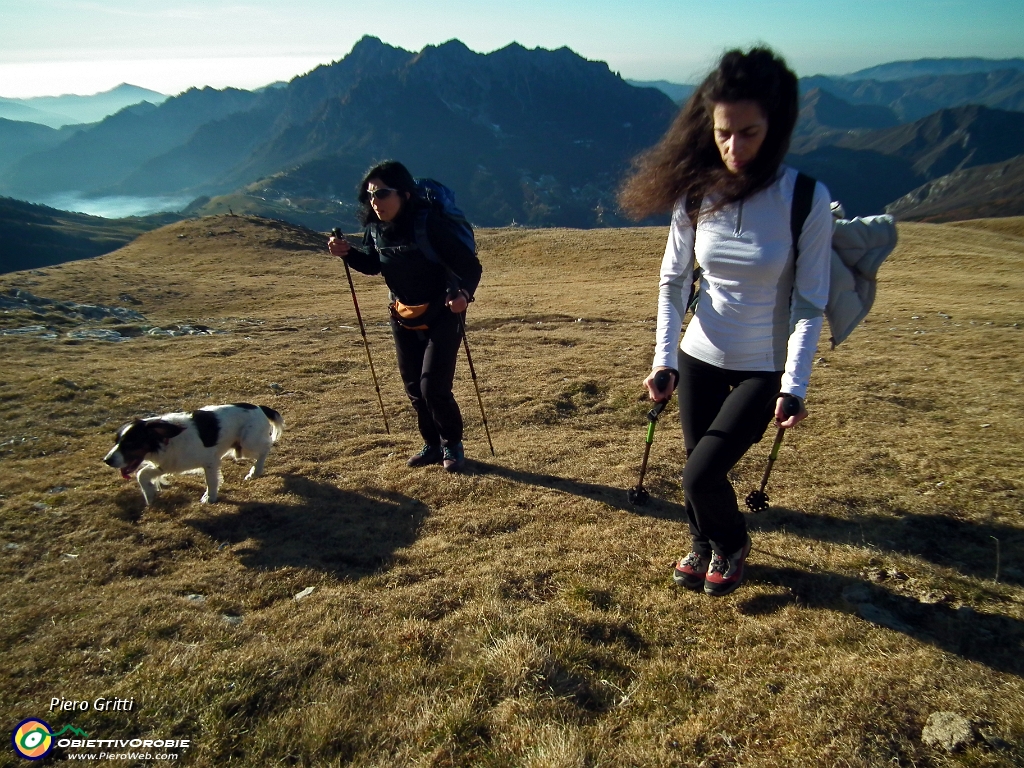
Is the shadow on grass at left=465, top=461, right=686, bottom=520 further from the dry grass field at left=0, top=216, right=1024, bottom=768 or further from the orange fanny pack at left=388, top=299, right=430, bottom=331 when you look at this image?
the orange fanny pack at left=388, top=299, right=430, bottom=331

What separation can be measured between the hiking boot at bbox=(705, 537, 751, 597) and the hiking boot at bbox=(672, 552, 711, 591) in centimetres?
8

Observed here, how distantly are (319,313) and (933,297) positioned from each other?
81.7 feet

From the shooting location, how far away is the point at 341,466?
792cm

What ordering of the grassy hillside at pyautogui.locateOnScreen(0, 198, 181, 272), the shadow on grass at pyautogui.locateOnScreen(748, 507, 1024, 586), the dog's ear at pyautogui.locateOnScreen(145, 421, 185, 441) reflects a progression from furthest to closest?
the grassy hillside at pyautogui.locateOnScreen(0, 198, 181, 272) → the dog's ear at pyautogui.locateOnScreen(145, 421, 185, 441) → the shadow on grass at pyautogui.locateOnScreen(748, 507, 1024, 586)

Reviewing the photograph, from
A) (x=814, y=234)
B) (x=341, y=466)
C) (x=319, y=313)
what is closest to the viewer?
(x=814, y=234)

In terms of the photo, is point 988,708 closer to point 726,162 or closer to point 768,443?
point 726,162

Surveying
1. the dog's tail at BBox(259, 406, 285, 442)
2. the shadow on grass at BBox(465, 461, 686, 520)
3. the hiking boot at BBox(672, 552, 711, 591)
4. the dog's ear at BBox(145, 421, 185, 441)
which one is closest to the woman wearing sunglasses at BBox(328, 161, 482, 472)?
the shadow on grass at BBox(465, 461, 686, 520)

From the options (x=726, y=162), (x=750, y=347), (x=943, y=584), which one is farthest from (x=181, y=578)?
(x=943, y=584)

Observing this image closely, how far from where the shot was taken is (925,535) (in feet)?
18.0

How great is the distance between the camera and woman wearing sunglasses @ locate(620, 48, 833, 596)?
350cm

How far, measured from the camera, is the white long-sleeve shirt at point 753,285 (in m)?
3.55

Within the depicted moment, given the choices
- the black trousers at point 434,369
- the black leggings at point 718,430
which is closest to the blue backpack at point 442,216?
the black trousers at point 434,369

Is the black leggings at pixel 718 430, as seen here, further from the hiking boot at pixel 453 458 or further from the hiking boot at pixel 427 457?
the hiking boot at pixel 427 457

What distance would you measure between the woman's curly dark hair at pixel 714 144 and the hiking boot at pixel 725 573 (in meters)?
2.61
